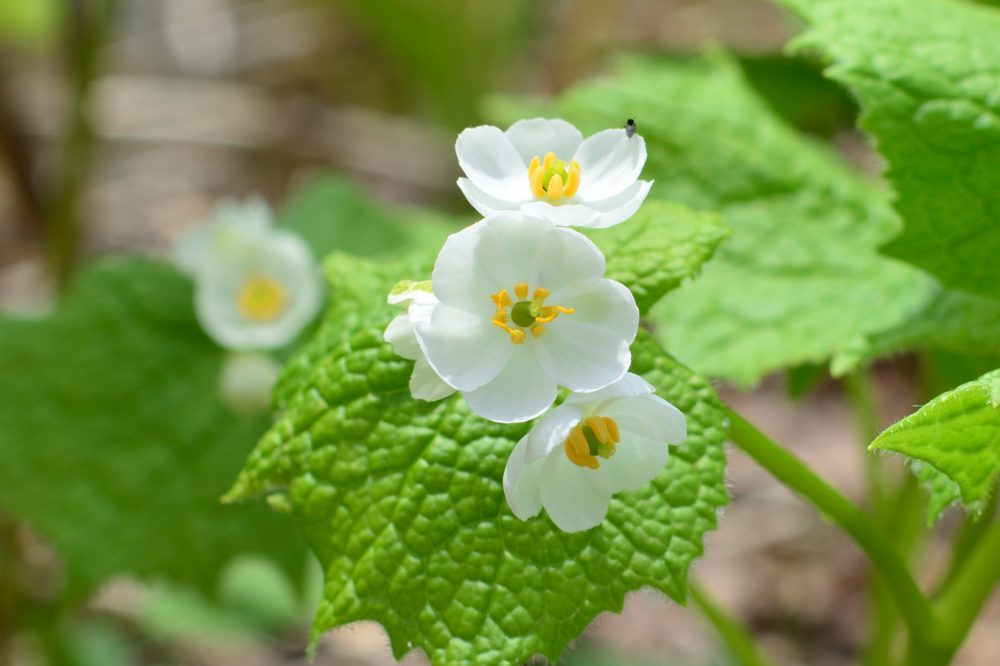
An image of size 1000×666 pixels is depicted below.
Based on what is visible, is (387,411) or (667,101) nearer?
(387,411)

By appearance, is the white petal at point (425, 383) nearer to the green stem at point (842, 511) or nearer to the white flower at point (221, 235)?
the green stem at point (842, 511)

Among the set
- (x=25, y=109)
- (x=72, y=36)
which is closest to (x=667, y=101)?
(x=72, y=36)

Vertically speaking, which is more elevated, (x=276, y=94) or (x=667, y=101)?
(x=667, y=101)

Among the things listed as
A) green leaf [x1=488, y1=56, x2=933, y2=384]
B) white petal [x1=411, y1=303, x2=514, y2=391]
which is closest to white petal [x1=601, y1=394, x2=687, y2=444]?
white petal [x1=411, y1=303, x2=514, y2=391]

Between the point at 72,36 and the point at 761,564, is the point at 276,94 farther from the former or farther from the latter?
the point at 761,564

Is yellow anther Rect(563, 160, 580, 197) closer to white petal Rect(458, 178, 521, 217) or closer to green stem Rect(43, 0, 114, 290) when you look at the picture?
white petal Rect(458, 178, 521, 217)

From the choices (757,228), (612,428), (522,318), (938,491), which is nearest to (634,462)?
(612,428)

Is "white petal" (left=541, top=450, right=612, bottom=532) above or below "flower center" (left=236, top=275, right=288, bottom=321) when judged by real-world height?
above
